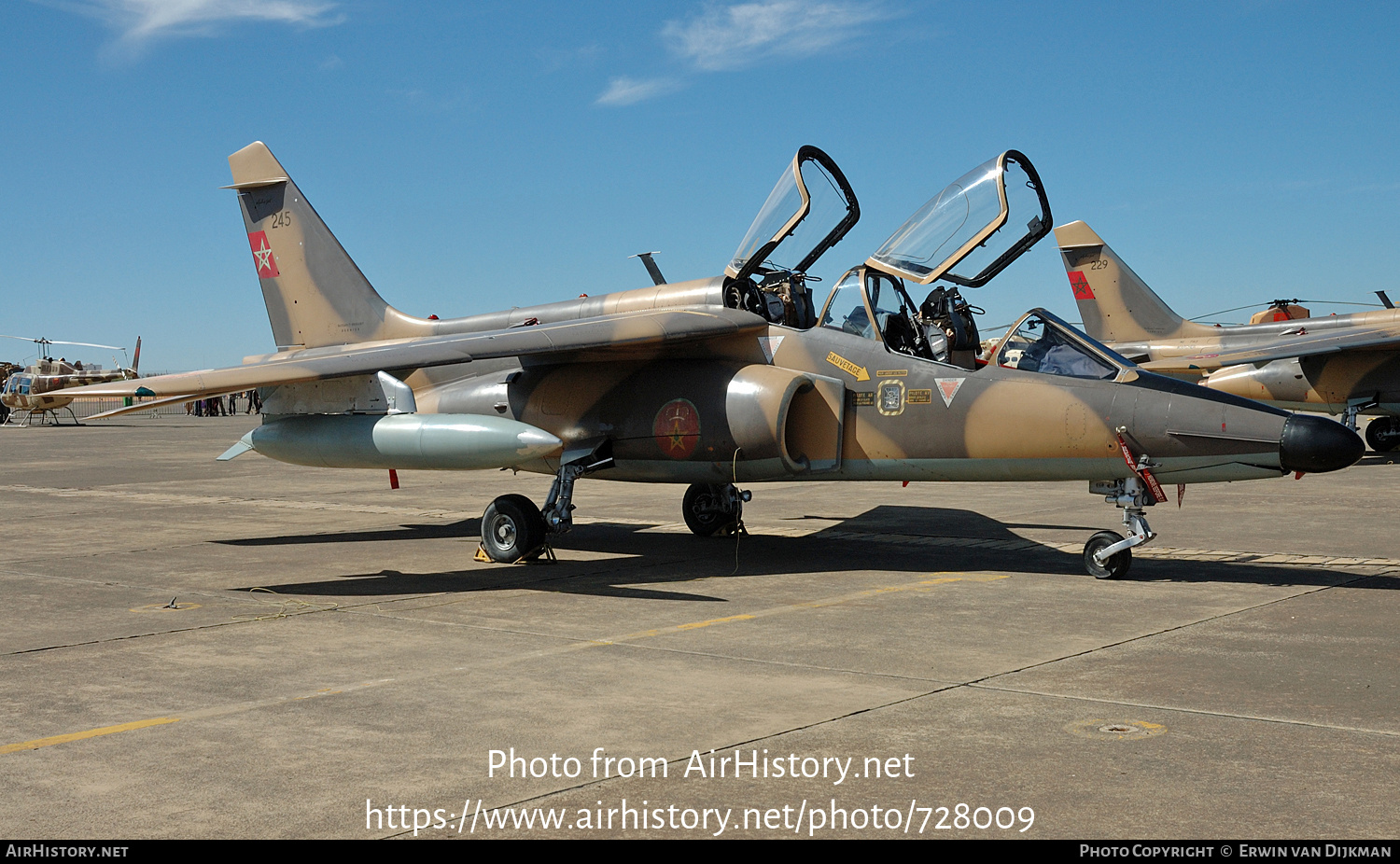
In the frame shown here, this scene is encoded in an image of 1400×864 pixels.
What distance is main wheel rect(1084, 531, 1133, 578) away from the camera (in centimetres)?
941

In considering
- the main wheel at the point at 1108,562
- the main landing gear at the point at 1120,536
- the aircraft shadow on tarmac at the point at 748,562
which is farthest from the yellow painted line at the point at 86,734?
the main wheel at the point at 1108,562

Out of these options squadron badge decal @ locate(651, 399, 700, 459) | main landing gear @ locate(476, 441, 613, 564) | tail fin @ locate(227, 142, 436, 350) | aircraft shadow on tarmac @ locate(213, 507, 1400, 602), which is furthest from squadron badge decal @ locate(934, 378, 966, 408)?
tail fin @ locate(227, 142, 436, 350)

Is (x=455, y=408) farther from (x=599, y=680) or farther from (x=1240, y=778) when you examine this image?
(x=1240, y=778)

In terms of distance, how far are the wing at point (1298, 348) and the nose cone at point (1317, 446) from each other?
13.2 metres

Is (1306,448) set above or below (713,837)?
above

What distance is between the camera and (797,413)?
1023 cm

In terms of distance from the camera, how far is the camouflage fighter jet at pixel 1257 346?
76.7 ft

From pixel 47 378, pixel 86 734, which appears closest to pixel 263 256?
pixel 86 734

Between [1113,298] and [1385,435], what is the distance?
7.04m

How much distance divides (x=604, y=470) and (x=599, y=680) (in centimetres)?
512

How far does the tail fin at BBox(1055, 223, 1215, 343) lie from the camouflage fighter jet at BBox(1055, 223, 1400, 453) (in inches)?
0.9

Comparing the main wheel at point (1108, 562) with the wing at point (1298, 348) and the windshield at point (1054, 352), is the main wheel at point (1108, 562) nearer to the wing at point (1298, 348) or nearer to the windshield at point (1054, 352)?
the windshield at point (1054, 352)

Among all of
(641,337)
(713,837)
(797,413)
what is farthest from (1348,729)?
(641,337)
